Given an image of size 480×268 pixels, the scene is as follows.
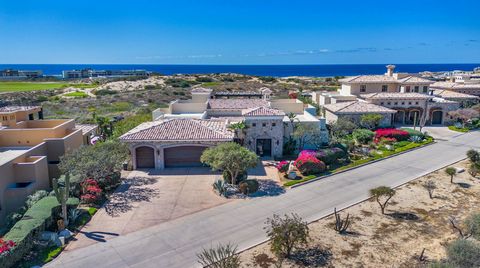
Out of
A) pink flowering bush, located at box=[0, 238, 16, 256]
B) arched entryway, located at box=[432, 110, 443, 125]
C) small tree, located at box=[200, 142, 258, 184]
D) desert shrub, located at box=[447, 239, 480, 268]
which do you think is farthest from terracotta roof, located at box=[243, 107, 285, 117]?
arched entryway, located at box=[432, 110, 443, 125]

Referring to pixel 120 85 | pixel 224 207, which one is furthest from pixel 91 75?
pixel 224 207

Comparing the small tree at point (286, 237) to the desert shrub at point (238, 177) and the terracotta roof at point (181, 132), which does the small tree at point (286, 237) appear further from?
the terracotta roof at point (181, 132)

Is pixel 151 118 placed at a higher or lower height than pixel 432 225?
higher

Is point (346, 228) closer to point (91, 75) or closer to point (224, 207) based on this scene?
point (224, 207)

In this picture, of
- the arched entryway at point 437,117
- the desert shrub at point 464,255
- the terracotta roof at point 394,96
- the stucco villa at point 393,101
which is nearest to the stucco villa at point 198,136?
the stucco villa at point 393,101

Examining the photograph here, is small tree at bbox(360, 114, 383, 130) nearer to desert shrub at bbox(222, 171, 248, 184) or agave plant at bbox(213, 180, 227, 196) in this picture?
desert shrub at bbox(222, 171, 248, 184)

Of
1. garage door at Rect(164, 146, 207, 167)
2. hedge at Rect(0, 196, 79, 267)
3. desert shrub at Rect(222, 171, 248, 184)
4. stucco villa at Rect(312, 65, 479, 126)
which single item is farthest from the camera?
stucco villa at Rect(312, 65, 479, 126)
